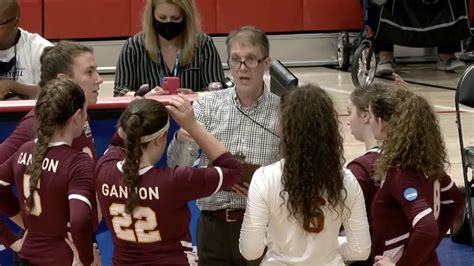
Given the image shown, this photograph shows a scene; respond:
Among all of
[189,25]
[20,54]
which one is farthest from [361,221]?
[20,54]

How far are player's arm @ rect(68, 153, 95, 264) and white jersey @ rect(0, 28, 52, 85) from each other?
1.59m

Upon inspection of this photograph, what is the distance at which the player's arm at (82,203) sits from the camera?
342cm

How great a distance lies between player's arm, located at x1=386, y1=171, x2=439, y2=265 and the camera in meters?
3.48

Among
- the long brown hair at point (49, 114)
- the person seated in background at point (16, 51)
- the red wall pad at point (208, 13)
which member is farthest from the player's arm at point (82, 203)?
the red wall pad at point (208, 13)

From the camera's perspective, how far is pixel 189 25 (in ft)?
15.8

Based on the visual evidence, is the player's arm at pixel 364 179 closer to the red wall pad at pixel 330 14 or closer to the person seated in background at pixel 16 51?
the person seated in background at pixel 16 51

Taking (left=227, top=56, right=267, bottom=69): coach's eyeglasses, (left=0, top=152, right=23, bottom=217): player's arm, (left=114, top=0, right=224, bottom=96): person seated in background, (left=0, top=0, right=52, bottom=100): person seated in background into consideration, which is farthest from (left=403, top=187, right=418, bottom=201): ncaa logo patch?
(left=0, top=0, right=52, bottom=100): person seated in background

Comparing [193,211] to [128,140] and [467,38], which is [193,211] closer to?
[128,140]

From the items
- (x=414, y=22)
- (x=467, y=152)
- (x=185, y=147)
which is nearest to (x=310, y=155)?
(x=185, y=147)

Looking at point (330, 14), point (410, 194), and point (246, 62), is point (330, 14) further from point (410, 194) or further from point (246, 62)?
point (410, 194)

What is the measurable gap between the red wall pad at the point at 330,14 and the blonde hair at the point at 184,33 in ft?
23.1

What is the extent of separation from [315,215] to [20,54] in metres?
2.33

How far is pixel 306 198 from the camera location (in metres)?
3.33

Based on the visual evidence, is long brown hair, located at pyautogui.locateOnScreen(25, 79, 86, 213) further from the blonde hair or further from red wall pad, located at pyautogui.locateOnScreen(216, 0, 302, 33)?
red wall pad, located at pyautogui.locateOnScreen(216, 0, 302, 33)
